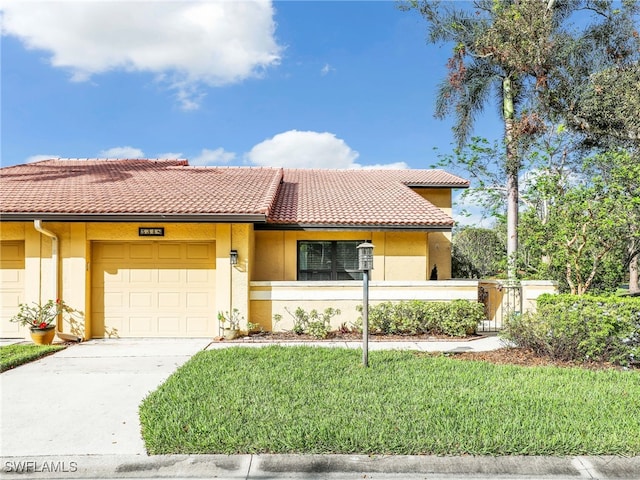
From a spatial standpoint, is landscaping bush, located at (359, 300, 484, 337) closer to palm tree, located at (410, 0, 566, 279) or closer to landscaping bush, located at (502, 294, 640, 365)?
landscaping bush, located at (502, 294, 640, 365)

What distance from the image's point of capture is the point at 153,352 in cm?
867

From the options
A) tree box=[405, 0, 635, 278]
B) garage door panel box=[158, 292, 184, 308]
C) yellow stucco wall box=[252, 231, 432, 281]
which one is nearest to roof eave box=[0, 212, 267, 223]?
garage door panel box=[158, 292, 184, 308]

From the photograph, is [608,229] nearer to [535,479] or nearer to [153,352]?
[535,479]

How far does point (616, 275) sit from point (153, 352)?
473 inches

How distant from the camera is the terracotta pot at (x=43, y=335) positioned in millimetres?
9336

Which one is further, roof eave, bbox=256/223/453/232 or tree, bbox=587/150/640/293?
roof eave, bbox=256/223/453/232

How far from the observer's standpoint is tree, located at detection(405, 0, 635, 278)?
52.6ft

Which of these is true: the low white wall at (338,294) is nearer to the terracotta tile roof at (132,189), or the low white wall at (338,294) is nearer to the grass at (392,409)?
the terracotta tile roof at (132,189)

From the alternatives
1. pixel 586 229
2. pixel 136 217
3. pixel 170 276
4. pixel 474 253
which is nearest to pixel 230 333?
pixel 170 276

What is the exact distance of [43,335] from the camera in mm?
9375

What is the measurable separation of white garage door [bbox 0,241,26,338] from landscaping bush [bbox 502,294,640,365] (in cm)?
1204

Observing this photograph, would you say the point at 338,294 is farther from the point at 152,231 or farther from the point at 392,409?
the point at 392,409

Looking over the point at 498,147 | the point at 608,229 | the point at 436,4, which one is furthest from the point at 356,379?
the point at 436,4

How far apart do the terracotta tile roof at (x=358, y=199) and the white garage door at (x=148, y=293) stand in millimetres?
2969
